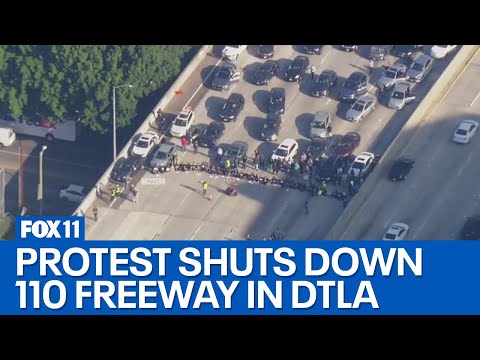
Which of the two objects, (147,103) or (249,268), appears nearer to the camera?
Result: (249,268)

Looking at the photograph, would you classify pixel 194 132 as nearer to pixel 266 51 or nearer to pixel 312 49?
pixel 266 51

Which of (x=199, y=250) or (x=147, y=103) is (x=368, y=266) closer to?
(x=199, y=250)

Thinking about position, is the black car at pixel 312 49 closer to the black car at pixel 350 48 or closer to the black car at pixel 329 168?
the black car at pixel 350 48

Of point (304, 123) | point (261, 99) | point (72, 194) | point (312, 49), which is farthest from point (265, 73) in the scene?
point (72, 194)

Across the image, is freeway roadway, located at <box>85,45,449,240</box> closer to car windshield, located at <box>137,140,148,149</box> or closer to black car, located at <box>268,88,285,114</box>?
black car, located at <box>268,88,285,114</box>

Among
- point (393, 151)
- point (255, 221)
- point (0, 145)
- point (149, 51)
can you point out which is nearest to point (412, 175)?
point (393, 151)

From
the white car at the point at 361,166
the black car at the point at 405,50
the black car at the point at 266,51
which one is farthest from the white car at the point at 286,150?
the black car at the point at 405,50
